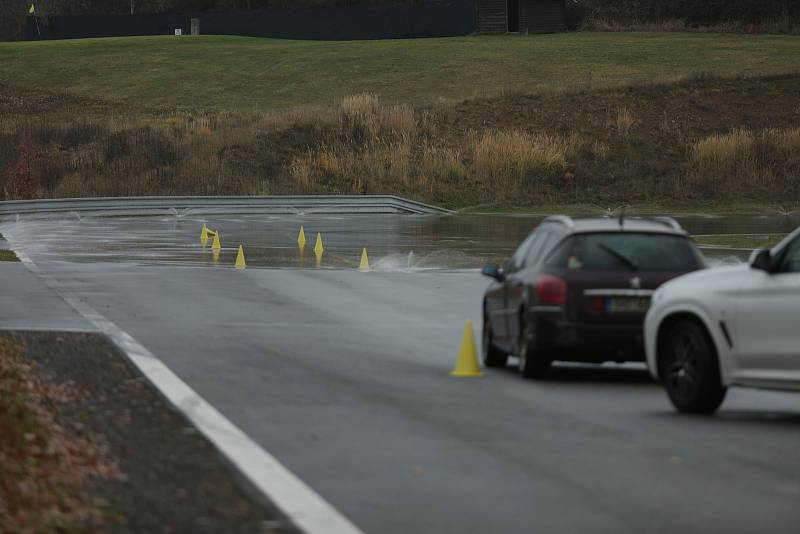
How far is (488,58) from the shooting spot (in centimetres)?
8125

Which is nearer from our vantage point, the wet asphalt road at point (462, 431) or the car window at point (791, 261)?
the wet asphalt road at point (462, 431)

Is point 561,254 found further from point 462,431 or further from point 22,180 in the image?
point 22,180

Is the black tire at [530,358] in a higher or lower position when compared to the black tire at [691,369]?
lower

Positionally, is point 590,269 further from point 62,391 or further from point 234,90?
point 234,90

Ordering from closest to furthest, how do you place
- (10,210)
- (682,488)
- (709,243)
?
1. (682,488)
2. (709,243)
3. (10,210)

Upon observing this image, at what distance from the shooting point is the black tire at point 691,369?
12078 millimetres

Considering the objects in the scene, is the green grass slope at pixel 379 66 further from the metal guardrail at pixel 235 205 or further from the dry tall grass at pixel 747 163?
the metal guardrail at pixel 235 205

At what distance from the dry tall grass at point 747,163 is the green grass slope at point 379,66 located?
9.71 m

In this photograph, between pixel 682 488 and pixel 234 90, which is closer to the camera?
pixel 682 488

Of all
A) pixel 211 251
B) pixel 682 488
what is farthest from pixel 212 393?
pixel 211 251

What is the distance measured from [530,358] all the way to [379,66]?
69536mm

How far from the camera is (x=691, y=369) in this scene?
40.2 feet

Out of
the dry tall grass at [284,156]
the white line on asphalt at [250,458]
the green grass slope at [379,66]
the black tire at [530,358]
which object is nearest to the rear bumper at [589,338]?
the black tire at [530,358]

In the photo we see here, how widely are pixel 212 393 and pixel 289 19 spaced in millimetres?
89492
